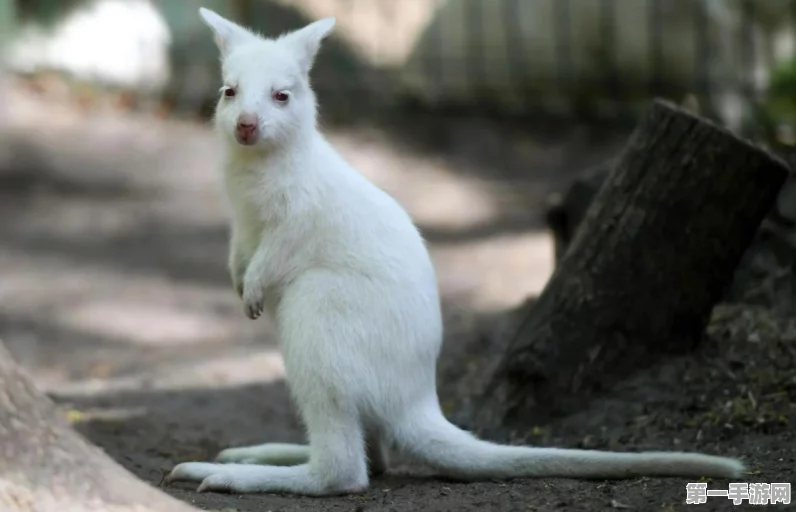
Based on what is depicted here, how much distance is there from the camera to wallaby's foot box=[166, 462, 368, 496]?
4207 mm

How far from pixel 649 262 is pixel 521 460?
4.29 ft

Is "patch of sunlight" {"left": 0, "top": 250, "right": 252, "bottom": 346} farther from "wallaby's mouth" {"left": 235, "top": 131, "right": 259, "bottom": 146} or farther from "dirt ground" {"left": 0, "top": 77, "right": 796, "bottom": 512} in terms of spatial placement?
"wallaby's mouth" {"left": 235, "top": 131, "right": 259, "bottom": 146}

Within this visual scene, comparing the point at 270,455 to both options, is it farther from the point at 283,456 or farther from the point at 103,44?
the point at 103,44

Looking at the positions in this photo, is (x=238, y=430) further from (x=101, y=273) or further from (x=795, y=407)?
(x=101, y=273)

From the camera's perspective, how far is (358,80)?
13.1 m

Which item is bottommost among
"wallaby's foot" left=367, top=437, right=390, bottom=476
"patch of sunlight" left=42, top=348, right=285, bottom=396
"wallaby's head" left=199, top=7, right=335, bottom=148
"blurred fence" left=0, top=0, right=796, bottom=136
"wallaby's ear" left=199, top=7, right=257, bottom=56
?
"patch of sunlight" left=42, top=348, right=285, bottom=396

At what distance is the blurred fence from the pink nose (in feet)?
28.2

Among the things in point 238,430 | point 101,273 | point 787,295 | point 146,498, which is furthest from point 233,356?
point 146,498

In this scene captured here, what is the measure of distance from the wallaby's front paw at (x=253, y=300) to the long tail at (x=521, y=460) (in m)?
0.76

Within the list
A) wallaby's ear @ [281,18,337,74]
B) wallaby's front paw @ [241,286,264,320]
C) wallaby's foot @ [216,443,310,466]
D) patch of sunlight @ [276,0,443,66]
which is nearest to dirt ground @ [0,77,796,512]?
wallaby's foot @ [216,443,310,466]

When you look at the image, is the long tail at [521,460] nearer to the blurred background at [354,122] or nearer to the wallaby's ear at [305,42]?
the wallaby's ear at [305,42]

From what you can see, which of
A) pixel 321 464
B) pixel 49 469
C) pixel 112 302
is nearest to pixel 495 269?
pixel 112 302

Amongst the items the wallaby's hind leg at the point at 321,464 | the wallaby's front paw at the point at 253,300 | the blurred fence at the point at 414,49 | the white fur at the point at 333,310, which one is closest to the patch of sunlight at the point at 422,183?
the blurred fence at the point at 414,49

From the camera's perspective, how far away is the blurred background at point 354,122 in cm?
881
